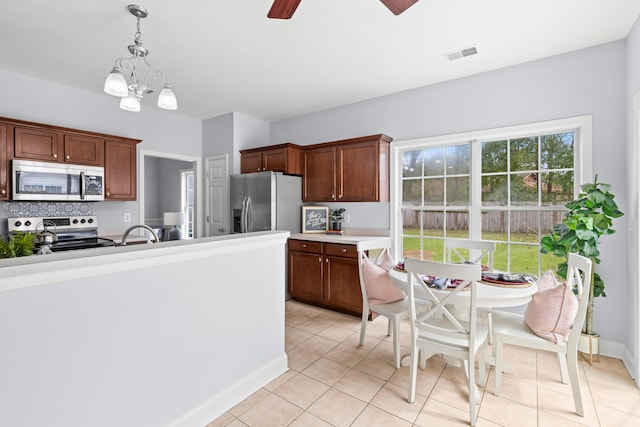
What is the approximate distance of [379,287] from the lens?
2.70m

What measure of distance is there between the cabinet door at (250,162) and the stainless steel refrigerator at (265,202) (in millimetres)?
269

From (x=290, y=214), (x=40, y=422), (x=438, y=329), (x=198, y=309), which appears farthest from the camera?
(x=290, y=214)

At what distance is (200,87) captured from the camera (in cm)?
362

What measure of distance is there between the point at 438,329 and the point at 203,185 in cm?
425

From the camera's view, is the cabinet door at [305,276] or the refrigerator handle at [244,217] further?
the refrigerator handle at [244,217]

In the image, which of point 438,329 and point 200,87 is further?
point 200,87

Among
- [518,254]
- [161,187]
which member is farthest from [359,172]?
[161,187]

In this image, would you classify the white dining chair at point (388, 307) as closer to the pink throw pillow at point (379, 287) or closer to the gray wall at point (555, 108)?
the pink throw pillow at point (379, 287)

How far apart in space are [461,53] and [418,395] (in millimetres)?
2912

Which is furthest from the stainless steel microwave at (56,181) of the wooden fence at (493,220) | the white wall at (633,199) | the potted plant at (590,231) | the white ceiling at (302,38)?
the white wall at (633,199)

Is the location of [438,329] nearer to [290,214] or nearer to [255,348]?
[255,348]

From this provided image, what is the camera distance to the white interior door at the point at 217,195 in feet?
15.4

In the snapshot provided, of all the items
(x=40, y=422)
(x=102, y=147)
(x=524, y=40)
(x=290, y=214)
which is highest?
(x=524, y=40)

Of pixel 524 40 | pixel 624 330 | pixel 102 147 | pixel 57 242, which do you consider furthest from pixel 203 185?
pixel 624 330
